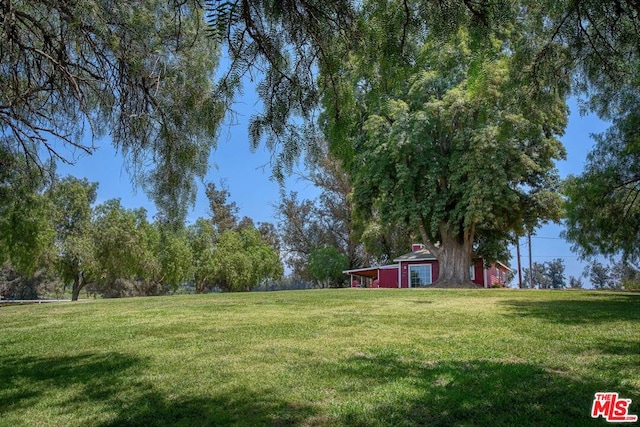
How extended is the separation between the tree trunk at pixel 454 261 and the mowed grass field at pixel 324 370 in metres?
13.0

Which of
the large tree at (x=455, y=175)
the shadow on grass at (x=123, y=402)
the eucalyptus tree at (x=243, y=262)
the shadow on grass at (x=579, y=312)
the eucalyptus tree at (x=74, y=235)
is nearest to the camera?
the shadow on grass at (x=123, y=402)

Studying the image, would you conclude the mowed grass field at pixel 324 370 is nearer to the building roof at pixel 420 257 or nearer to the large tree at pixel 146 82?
the large tree at pixel 146 82

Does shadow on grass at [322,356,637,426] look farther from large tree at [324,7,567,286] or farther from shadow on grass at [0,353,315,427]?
large tree at [324,7,567,286]

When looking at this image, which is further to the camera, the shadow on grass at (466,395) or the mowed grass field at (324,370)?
the mowed grass field at (324,370)

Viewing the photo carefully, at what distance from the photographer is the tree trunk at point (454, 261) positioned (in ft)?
76.0

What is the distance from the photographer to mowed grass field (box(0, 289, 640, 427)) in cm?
399

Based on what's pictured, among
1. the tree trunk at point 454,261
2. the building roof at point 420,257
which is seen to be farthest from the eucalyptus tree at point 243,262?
the tree trunk at point 454,261

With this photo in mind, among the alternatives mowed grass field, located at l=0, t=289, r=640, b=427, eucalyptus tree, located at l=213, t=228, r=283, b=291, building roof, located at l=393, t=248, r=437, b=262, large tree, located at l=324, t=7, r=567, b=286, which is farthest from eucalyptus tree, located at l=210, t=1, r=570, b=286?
eucalyptus tree, located at l=213, t=228, r=283, b=291

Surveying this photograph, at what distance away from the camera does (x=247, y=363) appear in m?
5.85

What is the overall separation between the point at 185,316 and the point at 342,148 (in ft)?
29.1

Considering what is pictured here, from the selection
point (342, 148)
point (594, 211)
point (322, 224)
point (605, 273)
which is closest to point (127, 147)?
point (342, 148)

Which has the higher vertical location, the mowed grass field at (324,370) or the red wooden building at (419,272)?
the red wooden building at (419,272)

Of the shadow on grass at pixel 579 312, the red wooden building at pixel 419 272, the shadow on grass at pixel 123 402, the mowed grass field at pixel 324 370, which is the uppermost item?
the red wooden building at pixel 419 272

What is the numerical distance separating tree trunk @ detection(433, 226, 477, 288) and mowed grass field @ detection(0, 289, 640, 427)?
1305 cm
